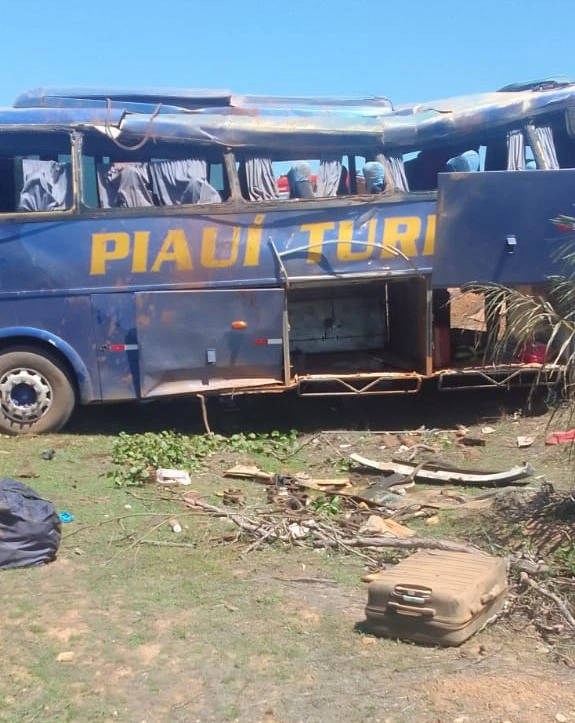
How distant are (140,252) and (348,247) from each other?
2019 millimetres

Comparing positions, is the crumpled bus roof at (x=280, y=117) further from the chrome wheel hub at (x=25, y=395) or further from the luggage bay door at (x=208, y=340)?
the chrome wheel hub at (x=25, y=395)

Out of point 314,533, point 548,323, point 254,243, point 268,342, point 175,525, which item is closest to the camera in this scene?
point 548,323

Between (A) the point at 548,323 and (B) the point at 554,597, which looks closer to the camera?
(B) the point at 554,597

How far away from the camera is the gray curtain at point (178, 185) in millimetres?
8766

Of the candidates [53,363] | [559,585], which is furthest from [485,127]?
[559,585]

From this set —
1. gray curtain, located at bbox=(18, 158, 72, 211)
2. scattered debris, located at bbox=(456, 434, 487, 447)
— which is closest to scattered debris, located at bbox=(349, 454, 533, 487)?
scattered debris, located at bbox=(456, 434, 487, 447)

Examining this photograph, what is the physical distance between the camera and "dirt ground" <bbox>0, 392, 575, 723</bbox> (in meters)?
3.91

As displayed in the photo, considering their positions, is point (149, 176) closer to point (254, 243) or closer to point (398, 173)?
point (254, 243)

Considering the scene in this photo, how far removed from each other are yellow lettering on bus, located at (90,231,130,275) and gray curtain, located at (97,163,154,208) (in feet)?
1.02

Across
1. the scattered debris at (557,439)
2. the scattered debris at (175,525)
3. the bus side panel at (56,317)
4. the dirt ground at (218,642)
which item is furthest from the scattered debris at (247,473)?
the scattered debris at (557,439)

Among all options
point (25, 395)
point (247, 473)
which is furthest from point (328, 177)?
point (25, 395)

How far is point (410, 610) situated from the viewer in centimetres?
436

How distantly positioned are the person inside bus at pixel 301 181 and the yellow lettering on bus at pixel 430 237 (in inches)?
46.1

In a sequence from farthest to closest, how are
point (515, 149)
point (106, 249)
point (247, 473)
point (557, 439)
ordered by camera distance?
point (515, 149) < point (106, 249) < point (557, 439) < point (247, 473)
